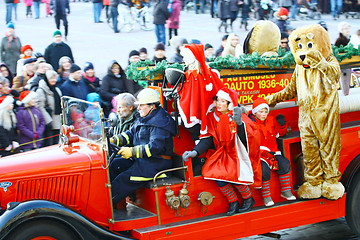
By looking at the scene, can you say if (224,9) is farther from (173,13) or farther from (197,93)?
(197,93)

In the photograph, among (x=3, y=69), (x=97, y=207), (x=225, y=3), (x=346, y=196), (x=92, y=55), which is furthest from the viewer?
(x=225, y=3)

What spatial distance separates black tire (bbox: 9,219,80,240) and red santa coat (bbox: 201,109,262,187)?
1.45 m

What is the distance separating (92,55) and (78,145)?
1073 centimetres

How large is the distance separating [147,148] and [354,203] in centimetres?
243

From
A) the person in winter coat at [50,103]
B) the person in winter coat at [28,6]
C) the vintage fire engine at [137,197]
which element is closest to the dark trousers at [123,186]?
the vintage fire engine at [137,197]

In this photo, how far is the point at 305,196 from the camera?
5.79 meters

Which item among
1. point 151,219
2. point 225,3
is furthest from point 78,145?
point 225,3

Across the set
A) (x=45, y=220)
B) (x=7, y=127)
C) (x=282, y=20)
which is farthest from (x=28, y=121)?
(x=282, y=20)

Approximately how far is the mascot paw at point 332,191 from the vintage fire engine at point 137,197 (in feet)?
0.34

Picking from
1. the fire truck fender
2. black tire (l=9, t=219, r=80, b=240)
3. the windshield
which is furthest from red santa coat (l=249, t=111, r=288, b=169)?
black tire (l=9, t=219, r=80, b=240)

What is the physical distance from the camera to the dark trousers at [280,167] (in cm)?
559

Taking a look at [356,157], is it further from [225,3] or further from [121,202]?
[225,3]

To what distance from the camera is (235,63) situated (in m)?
6.05

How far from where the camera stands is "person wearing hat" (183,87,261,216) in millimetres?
5355
